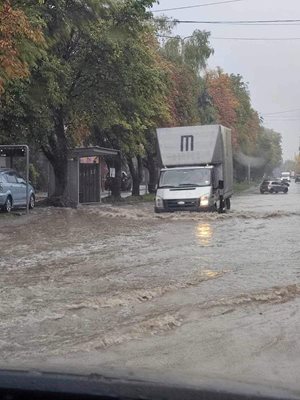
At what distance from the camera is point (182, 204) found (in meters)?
21.3

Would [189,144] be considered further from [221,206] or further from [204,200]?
[221,206]

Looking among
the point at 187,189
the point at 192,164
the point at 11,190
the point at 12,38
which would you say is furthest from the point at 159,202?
the point at 12,38

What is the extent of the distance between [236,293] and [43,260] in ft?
14.9

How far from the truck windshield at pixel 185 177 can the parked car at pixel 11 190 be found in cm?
518

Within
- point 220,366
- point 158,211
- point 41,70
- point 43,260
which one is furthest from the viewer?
point 158,211

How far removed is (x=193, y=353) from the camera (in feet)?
18.5

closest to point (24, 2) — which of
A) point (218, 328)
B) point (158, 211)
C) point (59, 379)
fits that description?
point (158, 211)

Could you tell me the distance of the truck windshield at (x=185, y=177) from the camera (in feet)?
72.3

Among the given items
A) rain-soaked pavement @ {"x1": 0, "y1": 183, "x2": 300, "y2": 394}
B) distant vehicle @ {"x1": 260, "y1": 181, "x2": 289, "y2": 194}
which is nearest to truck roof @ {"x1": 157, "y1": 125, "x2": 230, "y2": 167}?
rain-soaked pavement @ {"x1": 0, "y1": 183, "x2": 300, "y2": 394}

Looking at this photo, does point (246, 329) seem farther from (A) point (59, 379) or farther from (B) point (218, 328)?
(A) point (59, 379)

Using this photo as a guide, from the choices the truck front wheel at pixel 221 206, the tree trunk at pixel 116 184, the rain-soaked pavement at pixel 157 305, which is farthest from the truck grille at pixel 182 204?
the tree trunk at pixel 116 184

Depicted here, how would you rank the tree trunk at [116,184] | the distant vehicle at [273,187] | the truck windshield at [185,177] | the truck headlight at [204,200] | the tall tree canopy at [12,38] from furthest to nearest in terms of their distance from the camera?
1. the distant vehicle at [273,187]
2. the tree trunk at [116,184]
3. the truck windshield at [185,177]
4. the truck headlight at [204,200]
5. the tall tree canopy at [12,38]

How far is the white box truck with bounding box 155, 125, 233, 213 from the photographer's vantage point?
2177 centimetres

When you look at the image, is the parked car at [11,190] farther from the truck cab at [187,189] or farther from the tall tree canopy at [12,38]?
the tall tree canopy at [12,38]
